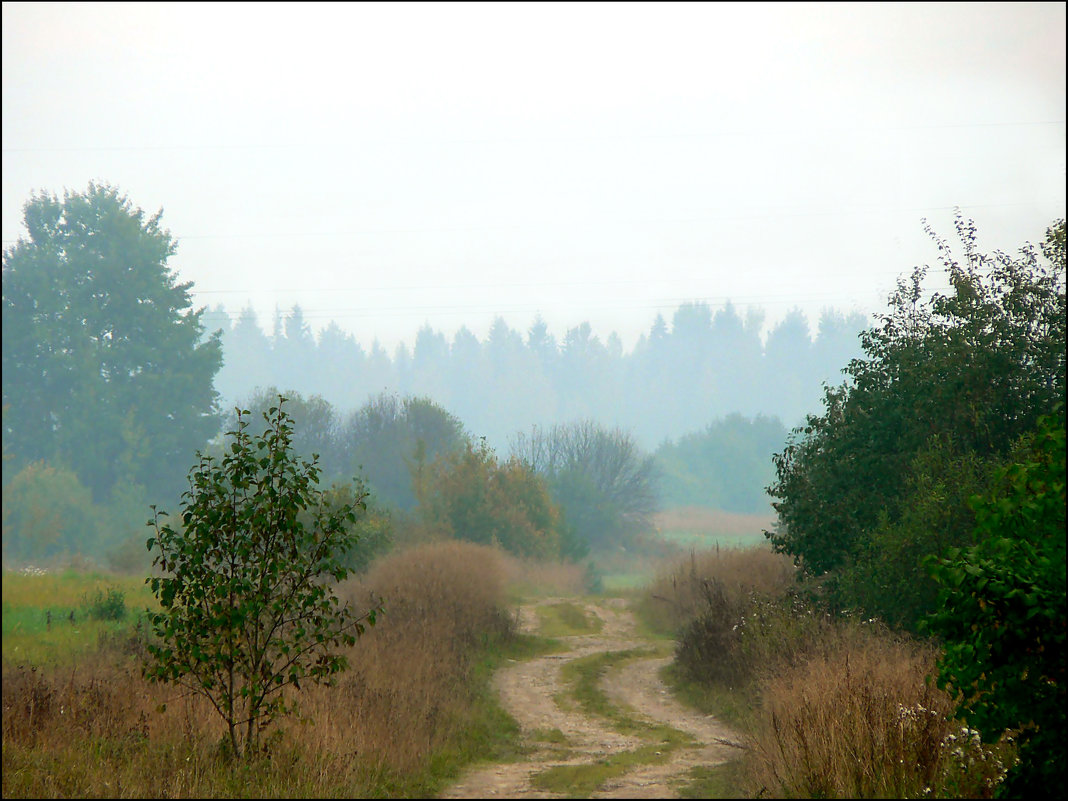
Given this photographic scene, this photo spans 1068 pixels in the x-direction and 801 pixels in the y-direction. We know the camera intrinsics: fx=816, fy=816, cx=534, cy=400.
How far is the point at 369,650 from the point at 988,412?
11839 millimetres

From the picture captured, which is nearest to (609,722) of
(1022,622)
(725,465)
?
(1022,622)

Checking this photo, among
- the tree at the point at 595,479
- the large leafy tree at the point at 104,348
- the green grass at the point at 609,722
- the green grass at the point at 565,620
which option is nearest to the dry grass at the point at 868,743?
the green grass at the point at 609,722

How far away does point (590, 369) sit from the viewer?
12619cm

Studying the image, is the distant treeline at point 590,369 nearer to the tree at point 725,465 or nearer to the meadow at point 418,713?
the tree at point 725,465

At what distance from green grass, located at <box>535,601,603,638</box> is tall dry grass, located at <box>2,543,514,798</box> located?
1019cm

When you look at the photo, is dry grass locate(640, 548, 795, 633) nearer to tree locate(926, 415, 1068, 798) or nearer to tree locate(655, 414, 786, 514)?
tree locate(926, 415, 1068, 798)

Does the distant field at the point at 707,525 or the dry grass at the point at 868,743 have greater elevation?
the dry grass at the point at 868,743

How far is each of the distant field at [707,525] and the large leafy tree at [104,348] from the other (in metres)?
37.7

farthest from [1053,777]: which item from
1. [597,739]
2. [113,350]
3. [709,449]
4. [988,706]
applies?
[709,449]

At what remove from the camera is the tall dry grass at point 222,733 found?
7254 mm

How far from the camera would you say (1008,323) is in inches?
583

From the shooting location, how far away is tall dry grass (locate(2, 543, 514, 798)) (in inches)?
286

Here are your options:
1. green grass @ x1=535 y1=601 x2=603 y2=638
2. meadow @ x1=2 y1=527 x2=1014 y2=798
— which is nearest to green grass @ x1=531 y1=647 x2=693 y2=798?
meadow @ x1=2 y1=527 x2=1014 y2=798

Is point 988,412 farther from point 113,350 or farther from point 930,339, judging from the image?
point 113,350
